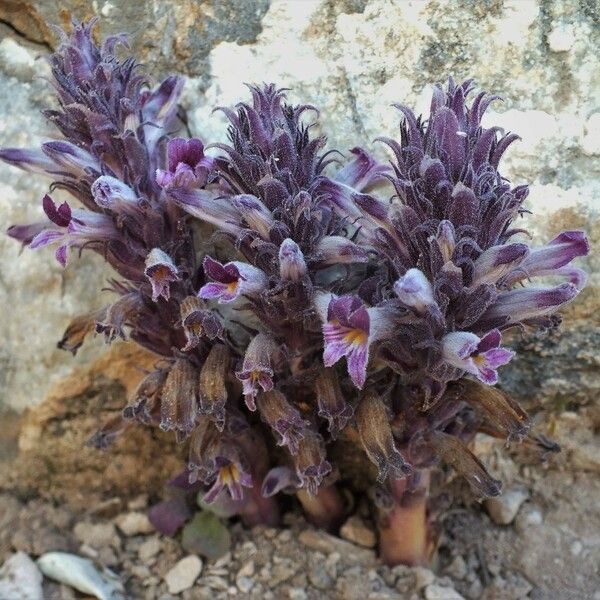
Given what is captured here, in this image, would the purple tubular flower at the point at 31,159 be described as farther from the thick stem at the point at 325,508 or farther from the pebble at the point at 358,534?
the pebble at the point at 358,534

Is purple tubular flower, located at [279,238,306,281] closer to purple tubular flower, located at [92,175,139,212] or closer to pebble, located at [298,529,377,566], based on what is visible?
purple tubular flower, located at [92,175,139,212]

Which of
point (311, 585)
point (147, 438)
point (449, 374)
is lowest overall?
point (311, 585)

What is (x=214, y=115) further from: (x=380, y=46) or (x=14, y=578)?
(x=14, y=578)

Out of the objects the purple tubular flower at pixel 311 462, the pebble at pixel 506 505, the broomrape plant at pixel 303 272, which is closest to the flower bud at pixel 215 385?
the broomrape plant at pixel 303 272

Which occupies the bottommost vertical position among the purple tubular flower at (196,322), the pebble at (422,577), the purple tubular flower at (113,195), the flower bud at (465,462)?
the pebble at (422,577)

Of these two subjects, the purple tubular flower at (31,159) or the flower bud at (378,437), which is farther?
the purple tubular flower at (31,159)

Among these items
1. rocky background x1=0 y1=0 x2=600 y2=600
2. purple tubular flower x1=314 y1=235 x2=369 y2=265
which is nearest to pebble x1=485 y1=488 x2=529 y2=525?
rocky background x1=0 y1=0 x2=600 y2=600

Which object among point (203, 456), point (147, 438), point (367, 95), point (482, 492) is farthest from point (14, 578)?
point (367, 95)
